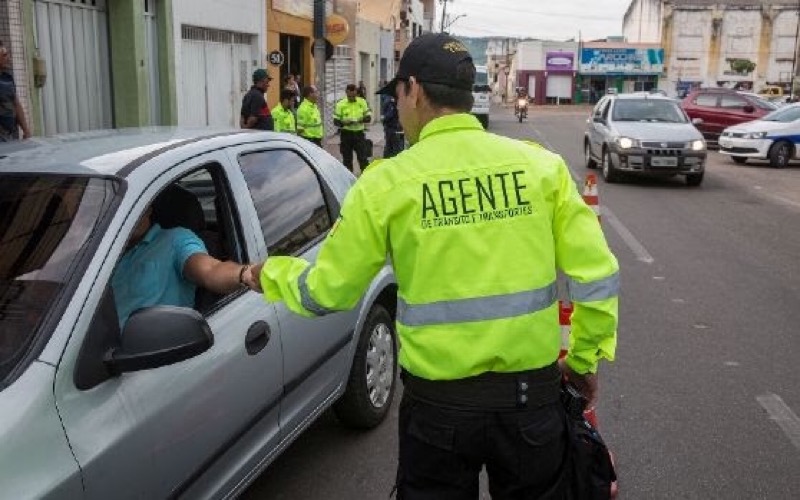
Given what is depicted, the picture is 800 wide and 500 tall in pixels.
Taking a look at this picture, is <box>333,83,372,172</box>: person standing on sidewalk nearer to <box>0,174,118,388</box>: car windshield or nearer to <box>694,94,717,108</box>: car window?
<box>694,94,717,108</box>: car window

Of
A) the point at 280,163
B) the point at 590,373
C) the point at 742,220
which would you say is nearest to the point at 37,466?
the point at 590,373

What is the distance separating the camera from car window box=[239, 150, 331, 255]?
3.51m

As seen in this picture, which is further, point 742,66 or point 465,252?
point 742,66

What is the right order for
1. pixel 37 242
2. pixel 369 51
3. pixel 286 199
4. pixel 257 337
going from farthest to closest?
1. pixel 369 51
2. pixel 286 199
3. pixel 257 337
4. pixel 37 242

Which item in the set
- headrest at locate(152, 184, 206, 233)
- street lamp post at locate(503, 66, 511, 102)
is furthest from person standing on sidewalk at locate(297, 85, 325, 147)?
street lamp post at locate(503, 66, 511, 102)

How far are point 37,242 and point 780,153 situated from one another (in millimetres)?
19140

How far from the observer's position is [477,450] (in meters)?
2.26

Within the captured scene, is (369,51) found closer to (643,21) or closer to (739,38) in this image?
(739,38)

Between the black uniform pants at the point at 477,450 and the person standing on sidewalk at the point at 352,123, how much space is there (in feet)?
44.8

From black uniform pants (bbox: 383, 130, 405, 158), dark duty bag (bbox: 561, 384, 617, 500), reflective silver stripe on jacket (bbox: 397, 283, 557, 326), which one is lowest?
black uniform pants (bbox: 383, 130, 405, 158)

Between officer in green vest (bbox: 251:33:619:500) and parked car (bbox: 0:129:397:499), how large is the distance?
52cm

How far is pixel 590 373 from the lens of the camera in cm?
250

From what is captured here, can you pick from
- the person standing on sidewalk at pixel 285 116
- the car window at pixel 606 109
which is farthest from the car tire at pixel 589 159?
the person standing on sidewalk at pixel 285 116

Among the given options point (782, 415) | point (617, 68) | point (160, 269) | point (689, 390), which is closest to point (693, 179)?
point (689, 390)
